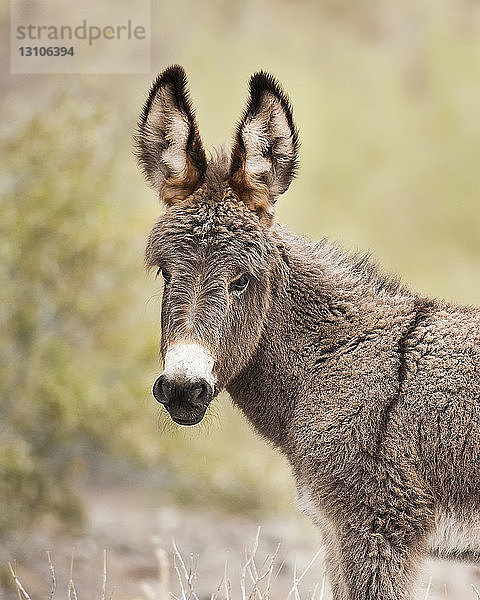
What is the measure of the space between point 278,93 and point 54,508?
389 inches

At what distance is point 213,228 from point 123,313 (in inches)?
366

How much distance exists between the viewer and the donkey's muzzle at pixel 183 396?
4418 millimetres

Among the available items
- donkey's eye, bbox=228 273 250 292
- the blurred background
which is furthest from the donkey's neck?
the blurred background

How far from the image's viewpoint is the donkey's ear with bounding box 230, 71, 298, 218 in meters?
5.03

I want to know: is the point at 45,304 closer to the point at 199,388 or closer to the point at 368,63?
the point at 199,388

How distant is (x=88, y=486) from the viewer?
1789 centimetres

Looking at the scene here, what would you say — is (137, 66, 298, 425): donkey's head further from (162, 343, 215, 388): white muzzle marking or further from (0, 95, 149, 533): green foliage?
(0, 95, 149, 533): green foliage

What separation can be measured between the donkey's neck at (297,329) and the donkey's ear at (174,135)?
634 mm

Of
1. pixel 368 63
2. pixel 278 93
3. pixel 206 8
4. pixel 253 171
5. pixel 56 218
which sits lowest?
pixel 253 171

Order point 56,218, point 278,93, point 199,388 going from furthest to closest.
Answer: point 56,218 → point 278,93 → point 199,388

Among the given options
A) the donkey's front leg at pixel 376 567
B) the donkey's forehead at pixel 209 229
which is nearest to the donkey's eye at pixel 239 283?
the donkey's forehead at pixel 209 229

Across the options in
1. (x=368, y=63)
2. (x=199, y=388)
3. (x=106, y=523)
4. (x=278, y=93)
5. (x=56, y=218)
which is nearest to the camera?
(x=199, y=388)

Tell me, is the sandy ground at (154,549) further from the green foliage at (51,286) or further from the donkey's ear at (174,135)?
the donkey's ear at (174,135)

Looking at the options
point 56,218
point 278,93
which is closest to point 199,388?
point 278,93
